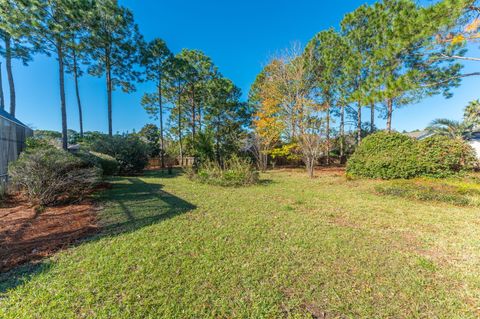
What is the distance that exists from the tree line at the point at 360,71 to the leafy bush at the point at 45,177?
917 centimetres

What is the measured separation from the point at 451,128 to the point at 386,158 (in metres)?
7.44

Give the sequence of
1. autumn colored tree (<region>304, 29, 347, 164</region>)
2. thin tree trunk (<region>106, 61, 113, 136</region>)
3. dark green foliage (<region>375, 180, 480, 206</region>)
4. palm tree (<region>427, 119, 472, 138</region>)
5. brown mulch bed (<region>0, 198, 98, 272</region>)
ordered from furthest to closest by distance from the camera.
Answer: autumn colored tree (<region>304, 29, 347, 164</region>)
thin tree trunk (<region>106, 61, 113, 136</region>)
palm tree (<region>427, 119, 472, 138</region>)
dark green foliage (<region>375, 180, 480, 206</region>)
brown mulch bed (<region>0, 198, 98, 272</region>)

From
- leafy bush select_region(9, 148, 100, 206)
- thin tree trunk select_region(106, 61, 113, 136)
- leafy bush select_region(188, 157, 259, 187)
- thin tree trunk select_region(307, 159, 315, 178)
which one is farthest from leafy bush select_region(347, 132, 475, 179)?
thin tree trunk select_region(106, 61, 113, 136)

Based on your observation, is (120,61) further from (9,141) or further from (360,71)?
(360,71)

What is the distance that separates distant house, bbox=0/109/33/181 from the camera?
5.75m

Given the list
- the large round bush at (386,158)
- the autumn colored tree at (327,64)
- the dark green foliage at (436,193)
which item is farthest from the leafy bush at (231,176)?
the autumn colored tree at (327,64)

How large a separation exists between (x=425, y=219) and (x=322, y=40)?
14056 mm

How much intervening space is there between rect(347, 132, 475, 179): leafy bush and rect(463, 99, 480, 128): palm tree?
493cm

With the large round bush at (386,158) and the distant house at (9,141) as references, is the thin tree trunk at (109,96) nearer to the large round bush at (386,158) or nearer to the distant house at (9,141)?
the distant house at (9,141)

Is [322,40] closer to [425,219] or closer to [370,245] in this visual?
[425,219]

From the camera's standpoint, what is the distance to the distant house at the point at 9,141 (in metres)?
5.75

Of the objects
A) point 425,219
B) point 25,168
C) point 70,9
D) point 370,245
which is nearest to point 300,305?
point 370,245

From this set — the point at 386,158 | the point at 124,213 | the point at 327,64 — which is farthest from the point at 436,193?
the point at 327,64

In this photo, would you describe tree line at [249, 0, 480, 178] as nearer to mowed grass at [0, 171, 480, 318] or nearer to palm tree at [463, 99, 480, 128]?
palm tree at [463, 99, 480, 128]
